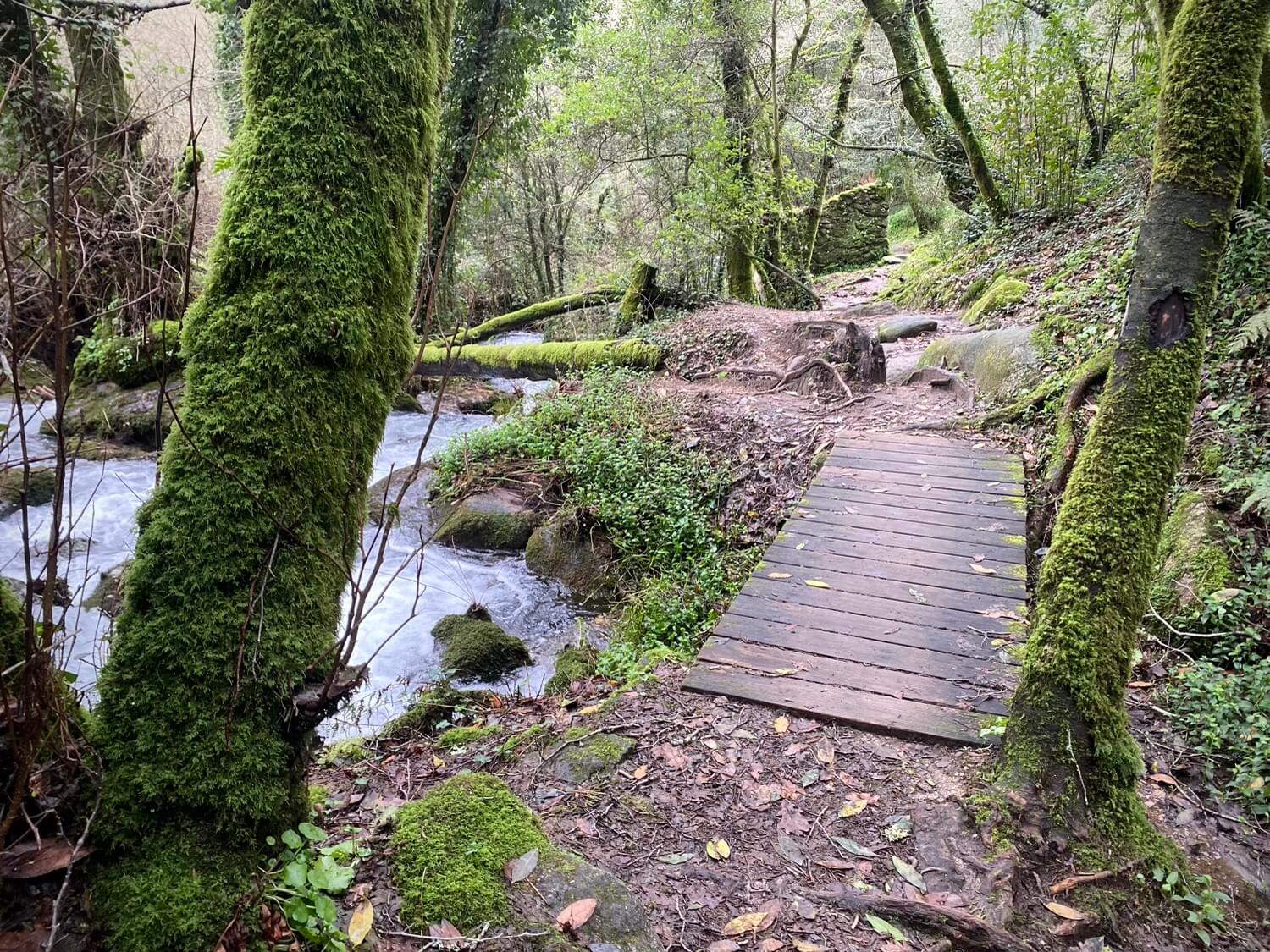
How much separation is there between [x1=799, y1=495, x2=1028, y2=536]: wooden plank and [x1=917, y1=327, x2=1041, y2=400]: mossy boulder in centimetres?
231

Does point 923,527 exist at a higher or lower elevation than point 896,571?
higher

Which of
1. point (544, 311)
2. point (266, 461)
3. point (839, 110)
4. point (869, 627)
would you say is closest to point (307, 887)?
point (266, 461)

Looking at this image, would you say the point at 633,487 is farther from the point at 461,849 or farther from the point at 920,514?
the point at 461,849

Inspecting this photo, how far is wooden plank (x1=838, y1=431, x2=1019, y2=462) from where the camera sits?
6.75 meters

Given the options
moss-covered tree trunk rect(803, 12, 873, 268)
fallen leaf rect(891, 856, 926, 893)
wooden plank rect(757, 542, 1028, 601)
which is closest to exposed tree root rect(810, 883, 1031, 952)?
fallen leaf rect(891, 856, 926, 893)

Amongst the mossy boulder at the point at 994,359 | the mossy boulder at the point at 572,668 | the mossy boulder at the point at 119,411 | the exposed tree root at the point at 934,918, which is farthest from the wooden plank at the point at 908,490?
the mossy boulder at the point at 119,411

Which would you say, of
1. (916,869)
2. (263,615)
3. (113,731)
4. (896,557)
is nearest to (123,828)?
(113,731)

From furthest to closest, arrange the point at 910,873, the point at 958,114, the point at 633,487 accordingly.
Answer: the point at 958,114, the point at 633,487, the point at 910,873

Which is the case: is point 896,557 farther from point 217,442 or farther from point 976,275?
point 976,275

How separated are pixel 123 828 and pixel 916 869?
8.43 feet

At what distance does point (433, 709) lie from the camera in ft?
14.8

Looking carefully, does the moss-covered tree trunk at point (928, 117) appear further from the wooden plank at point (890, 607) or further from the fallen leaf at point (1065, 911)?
the fallen leaf at point (1065, 911)

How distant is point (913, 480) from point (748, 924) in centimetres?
465

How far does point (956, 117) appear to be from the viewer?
12.4m
